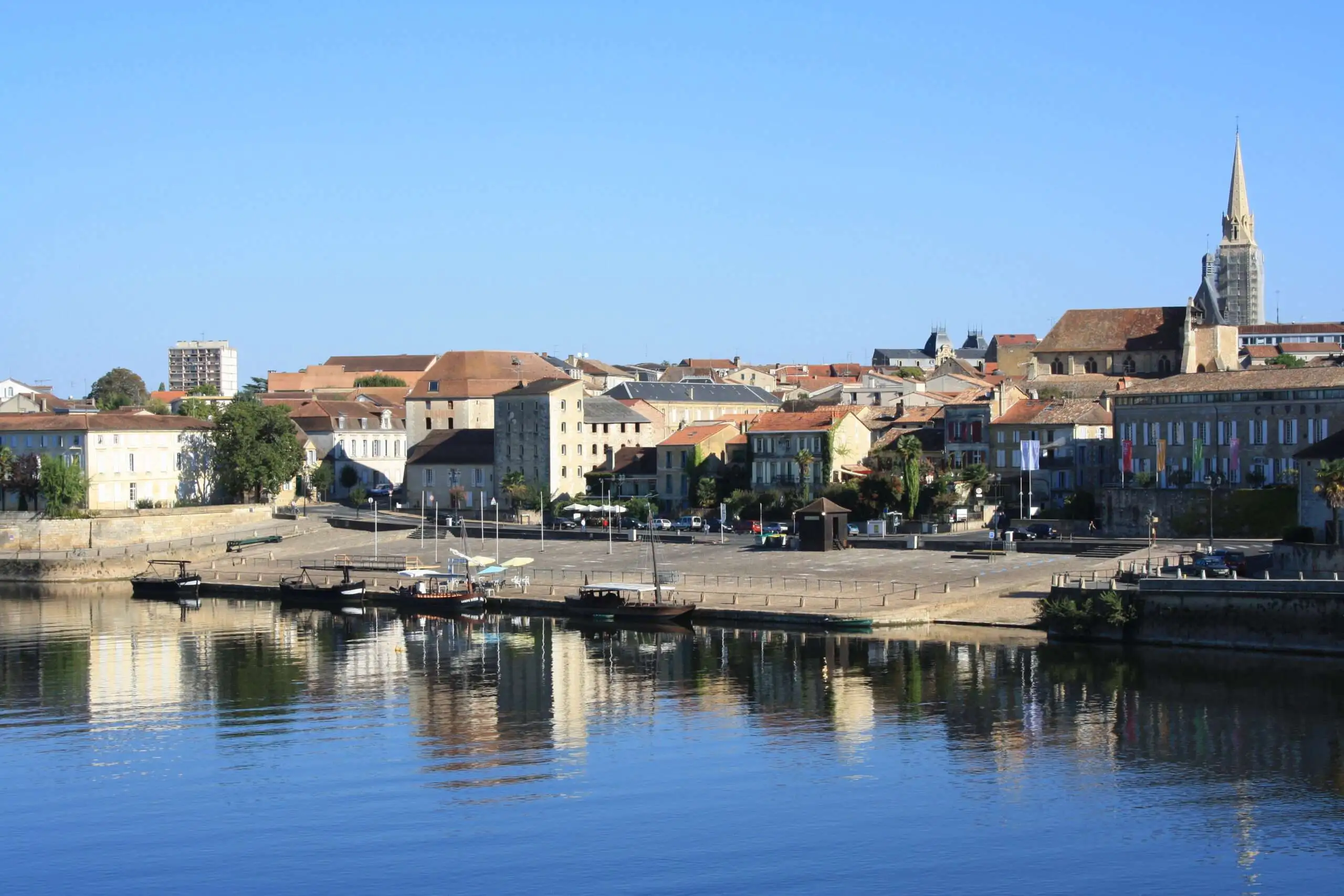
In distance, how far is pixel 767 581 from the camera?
71.8 meters

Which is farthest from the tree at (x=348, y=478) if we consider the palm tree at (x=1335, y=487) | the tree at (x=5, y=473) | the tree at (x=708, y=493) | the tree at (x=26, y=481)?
the palm tree at (x=1335, y=487)

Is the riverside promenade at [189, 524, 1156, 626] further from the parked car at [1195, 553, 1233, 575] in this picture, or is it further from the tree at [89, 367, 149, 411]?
the tree at [89, 367, 149, 411]

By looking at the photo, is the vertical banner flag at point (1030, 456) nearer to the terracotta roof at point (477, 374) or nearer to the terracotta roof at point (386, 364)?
the terracotta roof at point (477, 374)

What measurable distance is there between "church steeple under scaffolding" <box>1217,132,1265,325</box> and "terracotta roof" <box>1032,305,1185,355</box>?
59247 mm

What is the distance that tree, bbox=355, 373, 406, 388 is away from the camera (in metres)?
168

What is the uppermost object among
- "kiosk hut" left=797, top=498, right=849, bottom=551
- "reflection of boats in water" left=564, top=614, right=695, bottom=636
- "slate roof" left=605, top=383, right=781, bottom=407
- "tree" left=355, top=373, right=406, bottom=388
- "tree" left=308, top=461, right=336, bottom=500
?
"tree" left=355, top=373, right=406, bottom=388

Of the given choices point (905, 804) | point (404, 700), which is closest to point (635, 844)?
point (905, 804)

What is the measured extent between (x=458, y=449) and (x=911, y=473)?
35926mm

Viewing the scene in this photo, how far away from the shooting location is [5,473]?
102 m

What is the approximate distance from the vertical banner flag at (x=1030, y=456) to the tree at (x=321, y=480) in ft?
161

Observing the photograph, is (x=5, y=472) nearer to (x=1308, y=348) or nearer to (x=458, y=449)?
(x=458, y=449)

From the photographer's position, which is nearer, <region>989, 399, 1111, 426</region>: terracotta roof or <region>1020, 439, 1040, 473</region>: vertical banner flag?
<region>1020, 439, 1040, 473</region>: vertical banner flag

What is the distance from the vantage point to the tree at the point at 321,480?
11206 centimetres

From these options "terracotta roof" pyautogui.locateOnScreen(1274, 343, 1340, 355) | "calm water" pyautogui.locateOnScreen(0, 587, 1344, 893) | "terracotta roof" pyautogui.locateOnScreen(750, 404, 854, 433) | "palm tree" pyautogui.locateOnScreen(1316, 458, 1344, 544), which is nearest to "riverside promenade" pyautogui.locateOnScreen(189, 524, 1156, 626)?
"calm water" pyautogui.locateOnScreen(0, 587, 1344, 893)
